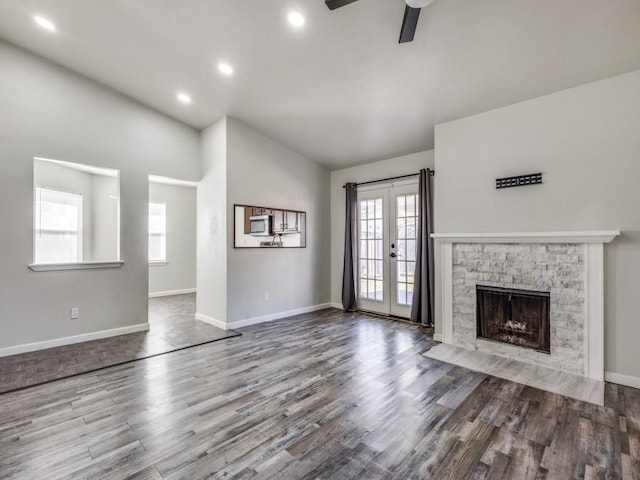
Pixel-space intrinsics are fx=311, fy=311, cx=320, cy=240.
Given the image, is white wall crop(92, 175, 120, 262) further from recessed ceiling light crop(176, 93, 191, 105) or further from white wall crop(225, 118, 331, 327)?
white wall crop(225, 118, 331, 327)

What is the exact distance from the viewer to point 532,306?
344cm

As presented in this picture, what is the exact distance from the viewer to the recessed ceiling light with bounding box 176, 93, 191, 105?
14.0 ft

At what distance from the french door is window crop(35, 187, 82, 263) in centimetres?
518

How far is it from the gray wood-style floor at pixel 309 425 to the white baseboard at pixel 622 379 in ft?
0.29

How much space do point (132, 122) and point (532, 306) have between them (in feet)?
18.7

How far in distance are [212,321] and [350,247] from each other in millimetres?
2664

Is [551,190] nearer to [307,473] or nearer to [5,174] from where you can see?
[307,473]

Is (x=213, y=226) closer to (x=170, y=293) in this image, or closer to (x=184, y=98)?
(x=184, y=98)

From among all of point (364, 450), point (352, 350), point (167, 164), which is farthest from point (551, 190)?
point (167, 164)

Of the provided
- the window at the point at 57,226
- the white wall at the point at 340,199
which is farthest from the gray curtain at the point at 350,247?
the window at the point at 57,226

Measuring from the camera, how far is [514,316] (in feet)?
11.7

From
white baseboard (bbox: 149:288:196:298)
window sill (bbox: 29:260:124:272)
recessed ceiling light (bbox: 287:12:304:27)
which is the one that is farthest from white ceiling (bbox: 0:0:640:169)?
white baseboard (bbox: 149:288:196:298)

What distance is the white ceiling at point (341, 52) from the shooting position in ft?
8.25

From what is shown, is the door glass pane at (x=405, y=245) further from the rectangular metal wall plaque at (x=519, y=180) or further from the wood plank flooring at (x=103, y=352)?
the wood plank flooring at (x=103, y=352)
